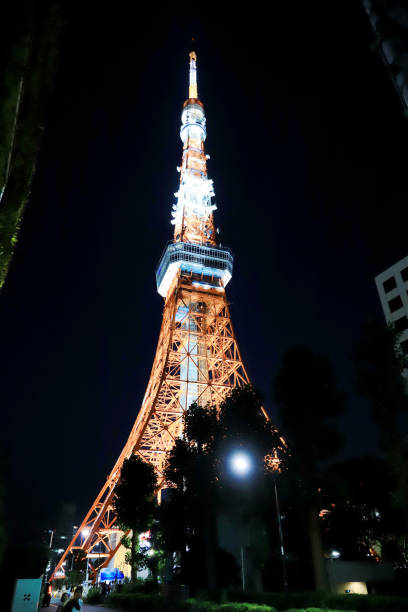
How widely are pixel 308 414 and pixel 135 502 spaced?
12.0 metres

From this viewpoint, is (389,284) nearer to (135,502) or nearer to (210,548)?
(135,502)

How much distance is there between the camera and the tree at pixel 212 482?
18828 mm

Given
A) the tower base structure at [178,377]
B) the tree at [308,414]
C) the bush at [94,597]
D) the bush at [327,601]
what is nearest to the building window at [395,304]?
the tower base structure at [178,377]

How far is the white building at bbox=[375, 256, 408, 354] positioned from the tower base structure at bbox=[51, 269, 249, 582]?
50.3 ft

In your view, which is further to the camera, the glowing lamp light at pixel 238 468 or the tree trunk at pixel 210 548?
the glowing lamp light at pixel 238 468

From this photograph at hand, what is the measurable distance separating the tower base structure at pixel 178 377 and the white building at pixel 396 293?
15.3 m

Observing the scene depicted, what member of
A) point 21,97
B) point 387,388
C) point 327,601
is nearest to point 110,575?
point 327,601

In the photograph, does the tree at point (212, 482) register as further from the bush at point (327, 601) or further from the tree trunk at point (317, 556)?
the bush at point (327, 601)

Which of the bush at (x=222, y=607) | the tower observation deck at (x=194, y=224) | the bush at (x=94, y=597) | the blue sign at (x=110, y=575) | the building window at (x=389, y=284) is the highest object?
the tower observation deck at (x=194, y=224)

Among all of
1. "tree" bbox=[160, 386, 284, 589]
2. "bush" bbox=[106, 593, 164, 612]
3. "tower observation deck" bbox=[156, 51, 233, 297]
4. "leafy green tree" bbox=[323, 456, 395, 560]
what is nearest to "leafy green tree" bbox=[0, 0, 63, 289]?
"bush" bbox=[106, 593, 164, 612]

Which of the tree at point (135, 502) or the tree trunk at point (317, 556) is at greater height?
the tree at point (135, 502)

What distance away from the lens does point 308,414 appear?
654 inches

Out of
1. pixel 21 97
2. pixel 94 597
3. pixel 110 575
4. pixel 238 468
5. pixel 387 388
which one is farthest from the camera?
pixel 110 575

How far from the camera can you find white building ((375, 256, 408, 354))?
3966cm
